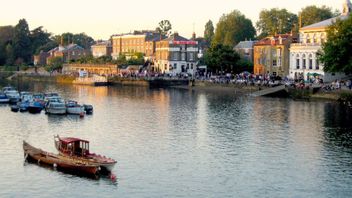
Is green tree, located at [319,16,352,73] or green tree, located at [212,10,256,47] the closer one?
green tree, located at [319,16,352,73]

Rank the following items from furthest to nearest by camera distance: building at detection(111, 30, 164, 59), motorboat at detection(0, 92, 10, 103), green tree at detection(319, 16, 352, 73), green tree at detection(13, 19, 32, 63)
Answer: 1. green tree at detection(13, 19, 32, 63)
2. building at detection(111, 30, 164, 59)
3. motorboat at detection(0, 92, 10, 103)
4. green tree at detection(319, 16, 352, 73)

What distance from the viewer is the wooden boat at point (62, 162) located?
40.8m

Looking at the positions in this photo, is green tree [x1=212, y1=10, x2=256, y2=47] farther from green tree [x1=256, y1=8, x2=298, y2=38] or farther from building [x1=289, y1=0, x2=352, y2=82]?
building [x1=289, y1=0, x2=352, y2=82]

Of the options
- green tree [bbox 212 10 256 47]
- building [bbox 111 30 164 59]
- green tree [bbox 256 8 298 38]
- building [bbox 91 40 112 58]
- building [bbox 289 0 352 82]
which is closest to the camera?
building [bbox 289 0 352 82]

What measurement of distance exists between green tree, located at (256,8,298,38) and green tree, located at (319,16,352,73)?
6812 centimetres

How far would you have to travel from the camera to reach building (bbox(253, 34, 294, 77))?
119m

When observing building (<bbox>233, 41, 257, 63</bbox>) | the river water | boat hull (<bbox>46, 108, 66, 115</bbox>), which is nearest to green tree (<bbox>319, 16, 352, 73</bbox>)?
the river water

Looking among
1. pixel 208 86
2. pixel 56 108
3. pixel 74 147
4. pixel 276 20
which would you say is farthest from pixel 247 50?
pixel 74 147

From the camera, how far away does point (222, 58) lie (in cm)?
12406

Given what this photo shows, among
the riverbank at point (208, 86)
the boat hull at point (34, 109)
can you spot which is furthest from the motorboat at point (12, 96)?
the riverbank at point (208, 86)

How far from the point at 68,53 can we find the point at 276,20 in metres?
58.2

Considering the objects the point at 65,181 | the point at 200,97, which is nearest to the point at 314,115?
the point at 200,97

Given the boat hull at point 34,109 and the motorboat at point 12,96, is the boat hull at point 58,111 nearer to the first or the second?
the boat hull at point 34,109

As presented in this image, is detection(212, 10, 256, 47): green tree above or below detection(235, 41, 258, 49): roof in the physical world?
above
